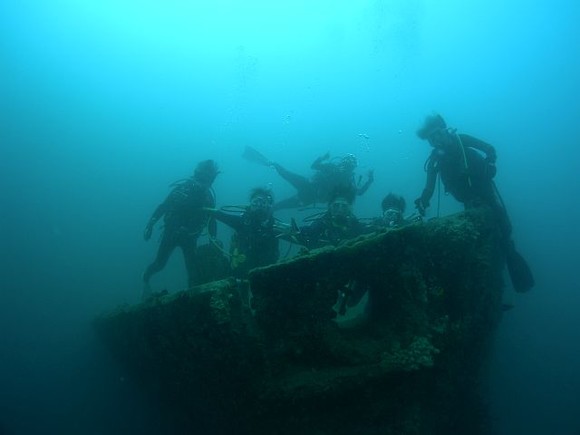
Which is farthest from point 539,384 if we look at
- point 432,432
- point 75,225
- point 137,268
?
point 75,225

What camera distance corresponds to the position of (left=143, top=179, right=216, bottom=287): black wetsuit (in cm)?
970

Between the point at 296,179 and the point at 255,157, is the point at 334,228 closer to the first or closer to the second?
the point at 296,179

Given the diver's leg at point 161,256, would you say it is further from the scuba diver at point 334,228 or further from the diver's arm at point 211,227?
the scuba diver at point 334,228

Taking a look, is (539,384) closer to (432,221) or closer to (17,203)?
(432,221)

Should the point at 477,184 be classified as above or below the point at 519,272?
above

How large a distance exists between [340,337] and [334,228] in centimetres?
312

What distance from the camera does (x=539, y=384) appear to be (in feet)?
63.0

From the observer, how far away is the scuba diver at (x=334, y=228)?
744cm

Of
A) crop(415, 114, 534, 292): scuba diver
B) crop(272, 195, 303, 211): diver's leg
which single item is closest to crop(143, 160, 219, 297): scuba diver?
crop(415, 114, 534, 292): scuba diver

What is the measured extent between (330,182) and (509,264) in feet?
21.6

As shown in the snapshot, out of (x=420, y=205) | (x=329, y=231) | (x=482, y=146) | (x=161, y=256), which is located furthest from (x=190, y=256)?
(x=482, y=146)

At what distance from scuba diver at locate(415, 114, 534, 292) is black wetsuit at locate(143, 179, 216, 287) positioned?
5.10 m

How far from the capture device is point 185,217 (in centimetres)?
991

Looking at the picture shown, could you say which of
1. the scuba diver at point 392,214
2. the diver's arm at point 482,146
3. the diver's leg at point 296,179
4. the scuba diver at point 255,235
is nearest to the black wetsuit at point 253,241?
the scuba diver at point 255,235
